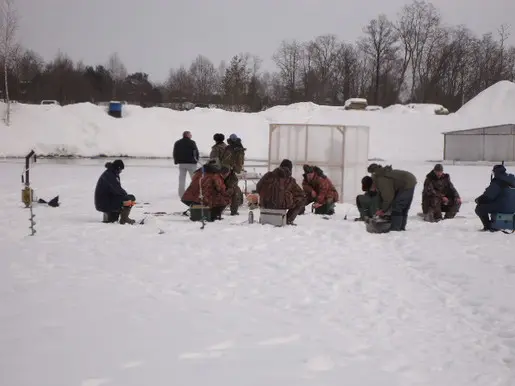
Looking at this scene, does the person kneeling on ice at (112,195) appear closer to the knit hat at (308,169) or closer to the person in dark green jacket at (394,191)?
the knit hat at (308,169)

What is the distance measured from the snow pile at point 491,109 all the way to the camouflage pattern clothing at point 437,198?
41.9 metres

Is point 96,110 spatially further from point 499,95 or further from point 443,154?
point 499,95

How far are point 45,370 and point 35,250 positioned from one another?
428cm

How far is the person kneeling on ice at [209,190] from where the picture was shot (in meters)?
11.0

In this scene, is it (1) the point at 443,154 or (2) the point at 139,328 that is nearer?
(2) the point at 139,328

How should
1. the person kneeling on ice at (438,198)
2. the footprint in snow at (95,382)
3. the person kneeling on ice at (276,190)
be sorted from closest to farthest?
the footprint in snow at (95,382)
the person kneeling on ice at (276,190)
the person kneeling on ice at (438,198)

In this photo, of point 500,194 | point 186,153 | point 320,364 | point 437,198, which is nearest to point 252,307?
point 320,364

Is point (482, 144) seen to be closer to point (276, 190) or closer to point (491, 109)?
point (491, 109)

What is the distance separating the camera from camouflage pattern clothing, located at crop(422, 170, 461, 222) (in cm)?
1228

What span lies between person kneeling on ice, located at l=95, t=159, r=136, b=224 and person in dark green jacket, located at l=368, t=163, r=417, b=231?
442cm

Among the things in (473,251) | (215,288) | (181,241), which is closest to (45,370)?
(215,288)

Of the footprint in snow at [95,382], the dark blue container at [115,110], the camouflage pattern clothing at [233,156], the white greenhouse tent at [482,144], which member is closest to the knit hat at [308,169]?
the camouflage pattern clothing at [233,156]

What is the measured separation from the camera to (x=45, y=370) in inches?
158

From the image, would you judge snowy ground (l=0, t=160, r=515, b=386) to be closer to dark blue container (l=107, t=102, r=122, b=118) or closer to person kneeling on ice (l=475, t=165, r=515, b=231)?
person kneeling on ice (l=475, t=165, r=515, b=231)
